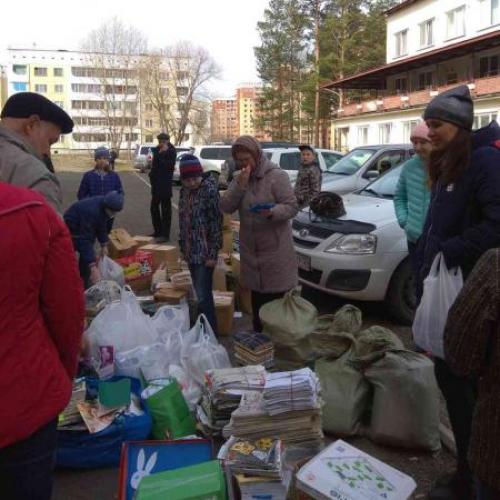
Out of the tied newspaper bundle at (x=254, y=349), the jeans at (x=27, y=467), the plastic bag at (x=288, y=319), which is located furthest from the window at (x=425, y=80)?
the jeans at (x=27, y=467)

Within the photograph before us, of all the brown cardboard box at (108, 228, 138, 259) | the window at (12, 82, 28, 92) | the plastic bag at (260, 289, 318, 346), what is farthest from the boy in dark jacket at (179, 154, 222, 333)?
the window at (12, 82, 28, 92)

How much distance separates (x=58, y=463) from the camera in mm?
3303

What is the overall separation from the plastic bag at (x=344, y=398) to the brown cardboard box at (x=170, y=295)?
2308 millimetres

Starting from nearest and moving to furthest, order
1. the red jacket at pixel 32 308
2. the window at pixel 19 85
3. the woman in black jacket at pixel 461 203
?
1. the red jacket at pixel 32 308
2. the woman in black jacket at pixel 461 203
3. the window at pixel 19 85

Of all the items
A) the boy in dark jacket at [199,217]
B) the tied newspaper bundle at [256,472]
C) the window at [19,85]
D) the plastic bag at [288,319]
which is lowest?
the tied newspaper bundle at [256,472]

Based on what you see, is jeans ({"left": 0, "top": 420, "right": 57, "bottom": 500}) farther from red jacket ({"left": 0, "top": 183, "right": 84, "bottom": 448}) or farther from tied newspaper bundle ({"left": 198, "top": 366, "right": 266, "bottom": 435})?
tied newspaper bundle ({"left": 198, "top": 366, "right": 266, "bottom": 435})

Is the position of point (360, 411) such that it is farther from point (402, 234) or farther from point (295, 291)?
point (402, 234)

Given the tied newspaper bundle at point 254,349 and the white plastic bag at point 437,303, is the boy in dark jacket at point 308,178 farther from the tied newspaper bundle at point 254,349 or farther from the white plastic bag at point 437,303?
the white plastic bag at point 437,303

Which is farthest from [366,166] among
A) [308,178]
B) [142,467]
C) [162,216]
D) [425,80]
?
[425,80]

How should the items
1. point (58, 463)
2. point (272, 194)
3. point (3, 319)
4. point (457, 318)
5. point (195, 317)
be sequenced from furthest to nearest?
point (195, 317), point (272, 194), point (58, 463), point (457, 318), point (3, 319)

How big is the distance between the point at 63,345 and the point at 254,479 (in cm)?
131

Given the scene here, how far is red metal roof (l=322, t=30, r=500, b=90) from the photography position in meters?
29.7

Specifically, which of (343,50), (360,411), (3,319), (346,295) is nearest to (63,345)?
(3,319)

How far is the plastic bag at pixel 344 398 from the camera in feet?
11.7
